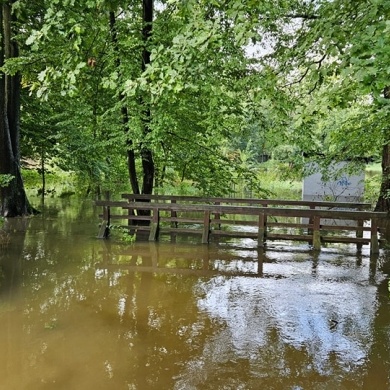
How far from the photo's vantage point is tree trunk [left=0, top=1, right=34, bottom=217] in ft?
38.6

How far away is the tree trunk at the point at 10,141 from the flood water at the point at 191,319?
4.12 metres

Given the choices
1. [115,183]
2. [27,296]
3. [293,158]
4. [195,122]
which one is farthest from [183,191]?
[27,296]

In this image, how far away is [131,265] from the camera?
7164 mm

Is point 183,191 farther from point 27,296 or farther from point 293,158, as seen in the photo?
point 27,296

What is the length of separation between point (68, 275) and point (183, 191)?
265 inches

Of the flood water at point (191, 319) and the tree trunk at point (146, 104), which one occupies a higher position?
the tree trunk at point (146, 104)

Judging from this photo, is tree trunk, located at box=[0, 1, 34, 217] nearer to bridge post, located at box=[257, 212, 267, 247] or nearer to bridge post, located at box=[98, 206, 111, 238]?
bridge post, located at box=[98, 206, 111, 238]

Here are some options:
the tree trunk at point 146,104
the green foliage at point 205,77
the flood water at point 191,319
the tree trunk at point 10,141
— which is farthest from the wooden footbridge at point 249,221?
the tree trunk at point 10,141

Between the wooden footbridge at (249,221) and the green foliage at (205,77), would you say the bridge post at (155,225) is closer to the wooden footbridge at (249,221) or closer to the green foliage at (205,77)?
the wooden footbridge at (249,221)

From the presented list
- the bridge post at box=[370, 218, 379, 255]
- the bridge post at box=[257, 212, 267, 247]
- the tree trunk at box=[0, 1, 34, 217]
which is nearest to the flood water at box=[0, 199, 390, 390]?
the bridge post at box=[370, 218, 379, 255]

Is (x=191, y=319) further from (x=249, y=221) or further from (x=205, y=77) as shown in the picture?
(x=249, y=221)

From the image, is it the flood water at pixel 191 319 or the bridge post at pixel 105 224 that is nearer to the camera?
the flood water at pixel 191 319

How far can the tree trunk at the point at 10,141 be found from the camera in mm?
11766

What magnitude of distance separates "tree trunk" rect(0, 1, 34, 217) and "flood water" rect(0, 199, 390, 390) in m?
4.12
